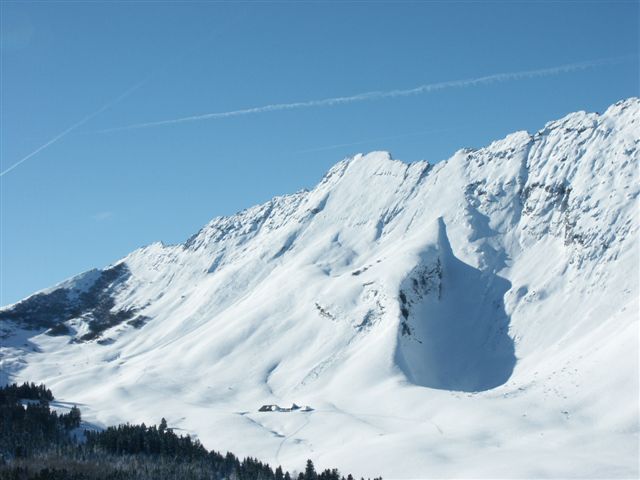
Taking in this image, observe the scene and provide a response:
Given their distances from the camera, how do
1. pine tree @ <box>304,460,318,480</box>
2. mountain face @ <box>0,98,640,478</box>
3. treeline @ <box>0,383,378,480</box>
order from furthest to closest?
1. mountain face @ <box>0,98,640,478</box>
2. pine tree @ <box>304,460,318,480</box>
3. treeline @ <box>0,383,378,480</box>

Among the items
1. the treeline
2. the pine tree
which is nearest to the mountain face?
the pine tree

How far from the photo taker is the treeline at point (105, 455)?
94750 mm

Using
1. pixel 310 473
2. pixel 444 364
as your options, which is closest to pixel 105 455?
pixel 310 473

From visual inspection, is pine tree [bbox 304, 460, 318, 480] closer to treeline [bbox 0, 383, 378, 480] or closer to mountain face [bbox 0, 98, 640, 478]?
treeline [bbox 0, 383, 378, 480]

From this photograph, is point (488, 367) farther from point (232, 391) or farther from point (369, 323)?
point (232, 391)

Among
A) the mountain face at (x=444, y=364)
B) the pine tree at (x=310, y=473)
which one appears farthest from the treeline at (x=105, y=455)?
the mountain face at (x=444, y=364)

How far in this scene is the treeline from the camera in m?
94.8

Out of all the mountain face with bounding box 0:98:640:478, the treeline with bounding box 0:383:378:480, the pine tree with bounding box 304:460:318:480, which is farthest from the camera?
the mountain face with bounding box 0:98:640:478

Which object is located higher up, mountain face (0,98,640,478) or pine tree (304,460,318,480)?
mountain face (0,98,640,478)

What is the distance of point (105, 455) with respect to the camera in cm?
10625

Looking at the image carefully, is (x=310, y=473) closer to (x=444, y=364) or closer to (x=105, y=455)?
→ (x=105, y=455)

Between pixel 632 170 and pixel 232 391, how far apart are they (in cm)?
10500

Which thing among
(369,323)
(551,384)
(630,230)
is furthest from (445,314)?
(551,384)

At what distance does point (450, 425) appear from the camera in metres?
115
